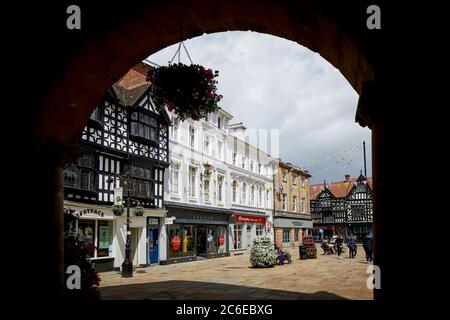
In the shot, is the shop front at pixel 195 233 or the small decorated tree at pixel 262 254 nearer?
the small decorated tree at pixel 262 254

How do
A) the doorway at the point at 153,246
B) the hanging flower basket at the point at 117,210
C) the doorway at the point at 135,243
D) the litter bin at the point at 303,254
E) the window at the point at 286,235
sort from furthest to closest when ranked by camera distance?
1. the window at the point at 286,235
2. the litter bin at the point at 303,254
3. the doorway at the point at 153,246
4. the doorway at the point at 135,243
5. the hanging flower basket at the point at 117,210

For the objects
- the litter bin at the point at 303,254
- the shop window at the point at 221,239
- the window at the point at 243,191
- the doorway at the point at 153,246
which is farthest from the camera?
the window at the point at 243,191

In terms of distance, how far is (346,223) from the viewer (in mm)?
54688

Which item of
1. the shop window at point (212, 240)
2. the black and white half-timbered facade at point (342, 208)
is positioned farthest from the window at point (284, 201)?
the black and white half-timbered facade at point (342, 208)

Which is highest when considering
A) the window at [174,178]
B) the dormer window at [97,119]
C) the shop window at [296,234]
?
the dormer window at [97,119]

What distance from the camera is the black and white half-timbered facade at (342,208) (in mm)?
53747

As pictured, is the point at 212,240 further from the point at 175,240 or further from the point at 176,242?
the point at 175,240

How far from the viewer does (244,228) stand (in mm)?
31750

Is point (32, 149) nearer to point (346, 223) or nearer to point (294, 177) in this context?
point (294, 177)

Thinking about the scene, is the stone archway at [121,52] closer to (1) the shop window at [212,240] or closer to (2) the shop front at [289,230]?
(1) the shop window at [212,240]

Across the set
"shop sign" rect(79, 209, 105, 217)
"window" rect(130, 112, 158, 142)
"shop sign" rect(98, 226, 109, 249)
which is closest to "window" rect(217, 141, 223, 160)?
"window" rect(130, 112, 158, 142)

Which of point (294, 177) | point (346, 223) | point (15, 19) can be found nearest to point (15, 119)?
point (15, 19)

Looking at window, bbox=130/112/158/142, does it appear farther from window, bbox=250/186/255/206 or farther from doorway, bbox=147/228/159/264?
window, bbox=250/186/255/206
